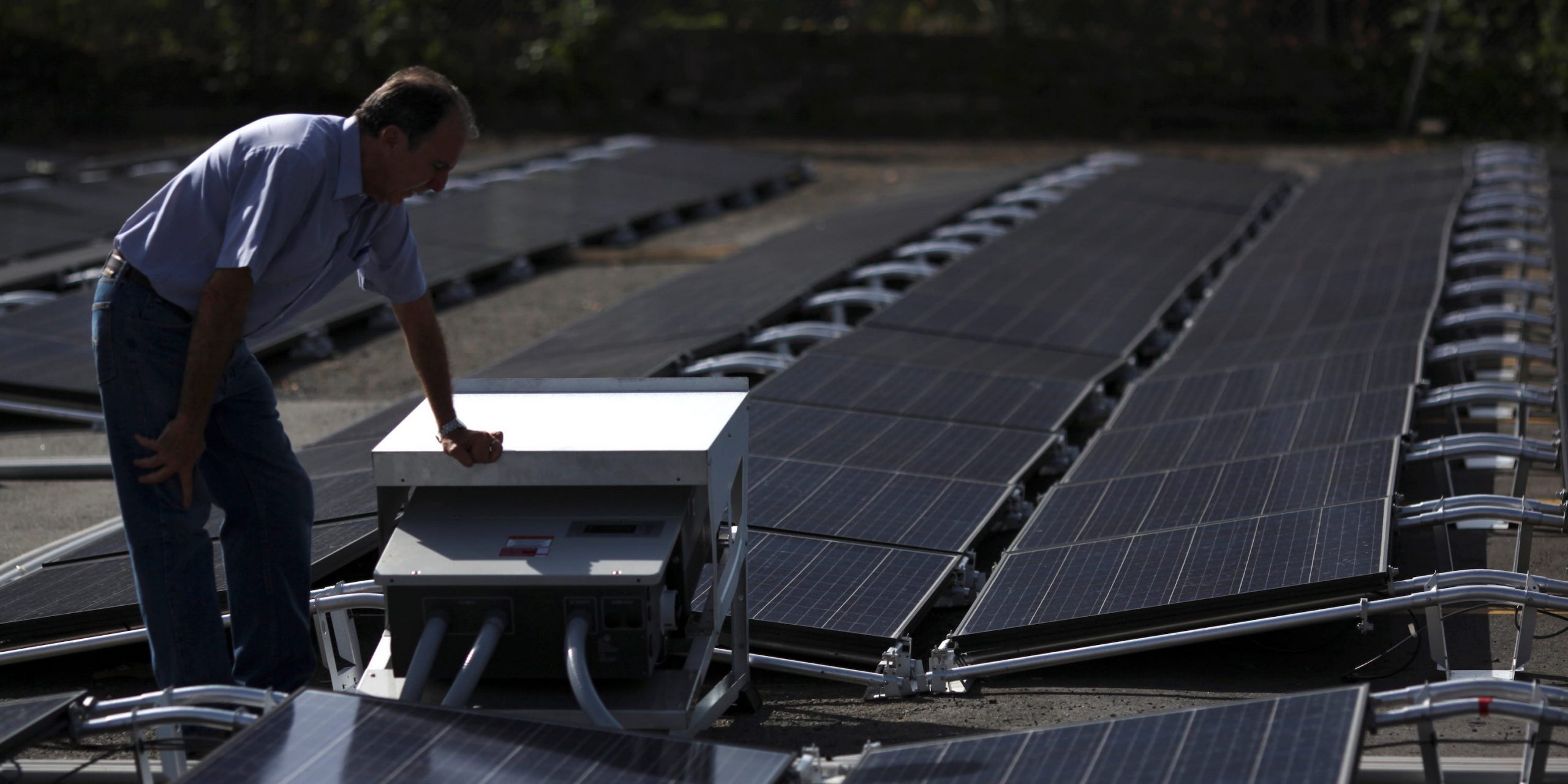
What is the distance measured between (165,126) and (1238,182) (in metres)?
14.0

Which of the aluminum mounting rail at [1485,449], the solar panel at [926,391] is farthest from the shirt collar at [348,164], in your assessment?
the aluminum mounting rail at [1485,449]

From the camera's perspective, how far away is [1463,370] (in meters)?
7.42

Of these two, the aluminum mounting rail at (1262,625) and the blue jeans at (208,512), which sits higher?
the blue jeans at (208,512)

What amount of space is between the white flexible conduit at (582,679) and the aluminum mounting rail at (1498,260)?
7517 millimetres

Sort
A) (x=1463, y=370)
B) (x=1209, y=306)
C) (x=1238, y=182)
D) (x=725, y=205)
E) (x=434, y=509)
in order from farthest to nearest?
1. (x=725, y=205)
2. (x=1238, y=182)
3. (x=1209, y=306)
4. (x=1463, y=370)
5. (x=434, y=509)

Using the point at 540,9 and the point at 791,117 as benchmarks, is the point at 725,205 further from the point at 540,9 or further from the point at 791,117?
the point at 540,9

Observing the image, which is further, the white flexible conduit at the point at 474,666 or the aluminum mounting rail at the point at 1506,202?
the aluminum mounting rail at the point at 1506,202

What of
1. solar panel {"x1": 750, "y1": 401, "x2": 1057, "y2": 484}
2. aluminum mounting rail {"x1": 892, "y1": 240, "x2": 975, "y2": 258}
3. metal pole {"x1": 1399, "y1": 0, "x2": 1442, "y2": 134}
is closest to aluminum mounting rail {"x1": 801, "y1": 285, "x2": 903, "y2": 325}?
aluminum mounting rail {"x1": 892, "y1": 240, "x2": 975, "y2": 258}

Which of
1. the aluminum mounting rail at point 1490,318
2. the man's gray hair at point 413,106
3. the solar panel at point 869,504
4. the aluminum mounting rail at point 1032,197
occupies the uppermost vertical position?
the man's gray hair at point 413,106

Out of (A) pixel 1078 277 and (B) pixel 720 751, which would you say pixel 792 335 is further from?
(B) pixel 720 751

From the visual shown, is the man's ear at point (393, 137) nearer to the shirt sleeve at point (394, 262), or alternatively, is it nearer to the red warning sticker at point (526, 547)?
the shirt sleeve at point (394, 262)

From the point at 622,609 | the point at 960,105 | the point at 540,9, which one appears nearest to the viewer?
the point at 622,609

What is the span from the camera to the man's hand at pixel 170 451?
12.1 ft

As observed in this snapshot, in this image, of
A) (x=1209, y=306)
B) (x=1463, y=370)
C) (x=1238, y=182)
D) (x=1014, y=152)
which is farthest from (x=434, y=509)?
(x=1014, y=152)
